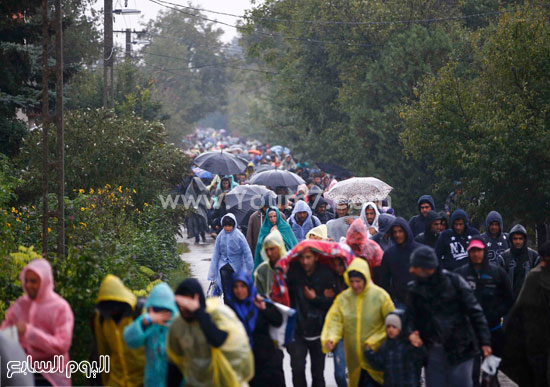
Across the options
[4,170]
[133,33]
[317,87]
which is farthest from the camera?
[133,33]

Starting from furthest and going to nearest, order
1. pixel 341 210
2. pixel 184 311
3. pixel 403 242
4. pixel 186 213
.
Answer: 1. pixel 186 213
2. pixel 341 210
3. pixel 403 242
4. pixel 184 311

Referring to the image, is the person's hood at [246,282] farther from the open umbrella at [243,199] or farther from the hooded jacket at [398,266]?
the open umbrella at [243,199]

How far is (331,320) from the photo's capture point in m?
7.75

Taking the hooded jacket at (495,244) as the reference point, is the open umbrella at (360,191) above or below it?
above

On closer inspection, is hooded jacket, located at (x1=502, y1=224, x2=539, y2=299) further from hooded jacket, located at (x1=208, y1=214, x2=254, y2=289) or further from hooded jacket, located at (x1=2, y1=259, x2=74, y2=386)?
hooded jacket, located at (x1=2, y1=259, x2=74, y2=386)

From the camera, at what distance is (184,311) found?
6.03 m

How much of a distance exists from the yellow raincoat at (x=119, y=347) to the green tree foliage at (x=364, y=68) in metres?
18.4

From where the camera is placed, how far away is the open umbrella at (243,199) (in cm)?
2009

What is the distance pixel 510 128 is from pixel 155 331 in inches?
473

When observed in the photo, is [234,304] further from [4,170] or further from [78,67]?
[78,67]

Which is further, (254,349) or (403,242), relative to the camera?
(403,242)

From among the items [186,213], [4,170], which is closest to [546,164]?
[186,213]

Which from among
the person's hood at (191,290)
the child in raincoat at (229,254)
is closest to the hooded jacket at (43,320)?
the person's hood at (191,290)

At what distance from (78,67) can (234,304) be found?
10890 mm
